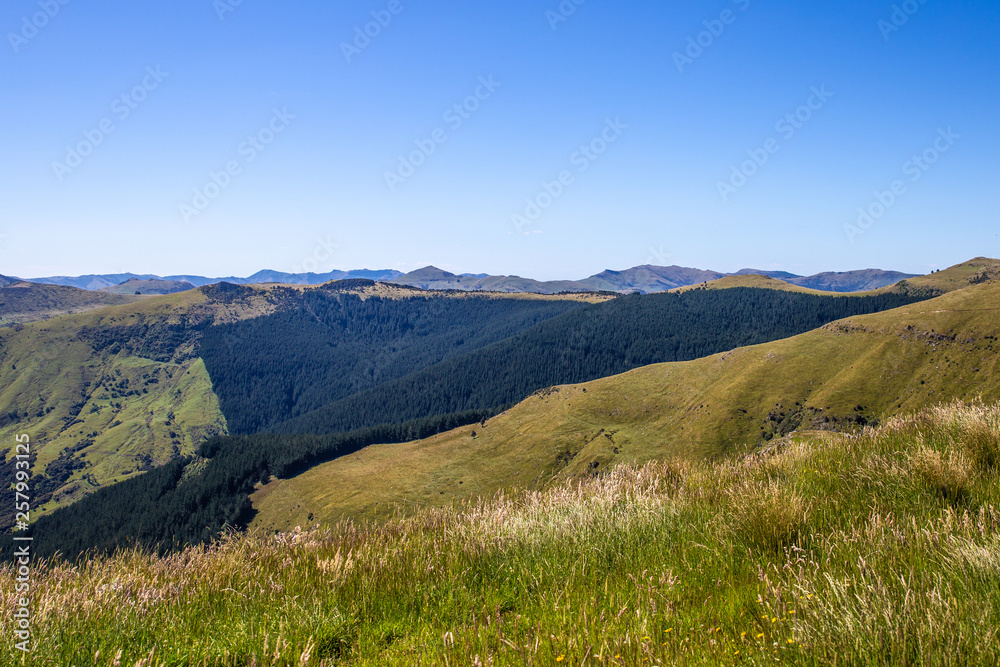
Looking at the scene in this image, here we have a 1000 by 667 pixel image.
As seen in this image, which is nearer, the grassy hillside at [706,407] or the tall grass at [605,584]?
the tall grass at [605,584]

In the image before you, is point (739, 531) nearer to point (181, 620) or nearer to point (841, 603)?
point (841, 603)

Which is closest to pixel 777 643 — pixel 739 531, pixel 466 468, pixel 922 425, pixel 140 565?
pixel 739 531

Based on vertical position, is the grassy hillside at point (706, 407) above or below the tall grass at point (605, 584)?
below

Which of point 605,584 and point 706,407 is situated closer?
point 605,584

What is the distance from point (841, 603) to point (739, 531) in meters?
1.82

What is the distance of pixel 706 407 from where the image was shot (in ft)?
456

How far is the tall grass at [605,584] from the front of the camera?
3.11 metres

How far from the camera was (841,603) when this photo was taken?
3.18 metres

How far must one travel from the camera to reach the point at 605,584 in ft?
13.5

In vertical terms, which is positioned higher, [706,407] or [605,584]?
Result: [605,584]

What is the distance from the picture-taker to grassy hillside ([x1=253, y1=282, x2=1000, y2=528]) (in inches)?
4906

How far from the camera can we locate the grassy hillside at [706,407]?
125 metres

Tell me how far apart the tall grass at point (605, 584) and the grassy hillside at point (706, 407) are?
112572 mm

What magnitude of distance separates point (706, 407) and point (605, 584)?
148227 mm
